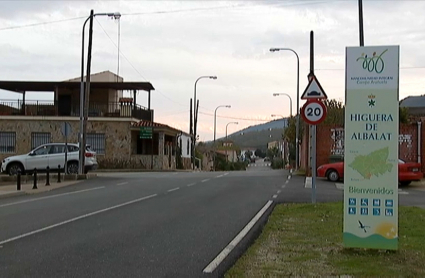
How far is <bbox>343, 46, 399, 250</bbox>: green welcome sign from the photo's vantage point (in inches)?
327

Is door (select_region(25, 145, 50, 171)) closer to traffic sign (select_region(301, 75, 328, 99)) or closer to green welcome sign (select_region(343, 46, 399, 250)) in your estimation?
traffic sign (select_region(301, 75, 328, 99))

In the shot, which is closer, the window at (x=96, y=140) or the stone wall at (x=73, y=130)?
the stone wall at (x=73, y=130)

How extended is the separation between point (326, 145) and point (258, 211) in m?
17.2

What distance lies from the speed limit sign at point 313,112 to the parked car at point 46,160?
18.9 meters

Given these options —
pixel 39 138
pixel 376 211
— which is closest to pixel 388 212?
pixel 376 211

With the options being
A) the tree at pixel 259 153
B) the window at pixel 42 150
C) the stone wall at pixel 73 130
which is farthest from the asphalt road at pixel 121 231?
the tree at pixel 259 153

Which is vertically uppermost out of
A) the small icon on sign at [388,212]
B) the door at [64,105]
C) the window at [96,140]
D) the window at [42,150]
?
the door at [64,105]

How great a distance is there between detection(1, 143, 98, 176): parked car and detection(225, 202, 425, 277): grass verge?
66.9 feet

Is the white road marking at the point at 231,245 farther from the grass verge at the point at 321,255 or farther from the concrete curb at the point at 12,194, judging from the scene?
the concrete curb at the point at 12,194

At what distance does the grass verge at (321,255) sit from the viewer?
297 inches

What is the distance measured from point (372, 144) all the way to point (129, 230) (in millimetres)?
5322

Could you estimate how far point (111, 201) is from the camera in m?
17.7

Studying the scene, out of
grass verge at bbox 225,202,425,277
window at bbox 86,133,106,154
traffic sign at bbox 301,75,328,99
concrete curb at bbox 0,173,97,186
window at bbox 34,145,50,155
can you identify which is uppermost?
traffic sign at bbox 301,75,328,99

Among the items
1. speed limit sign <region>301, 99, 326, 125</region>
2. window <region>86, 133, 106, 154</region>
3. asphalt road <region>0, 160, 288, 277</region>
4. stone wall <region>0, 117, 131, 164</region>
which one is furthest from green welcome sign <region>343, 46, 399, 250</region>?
window <region>86, 133, 106, 154</region>
